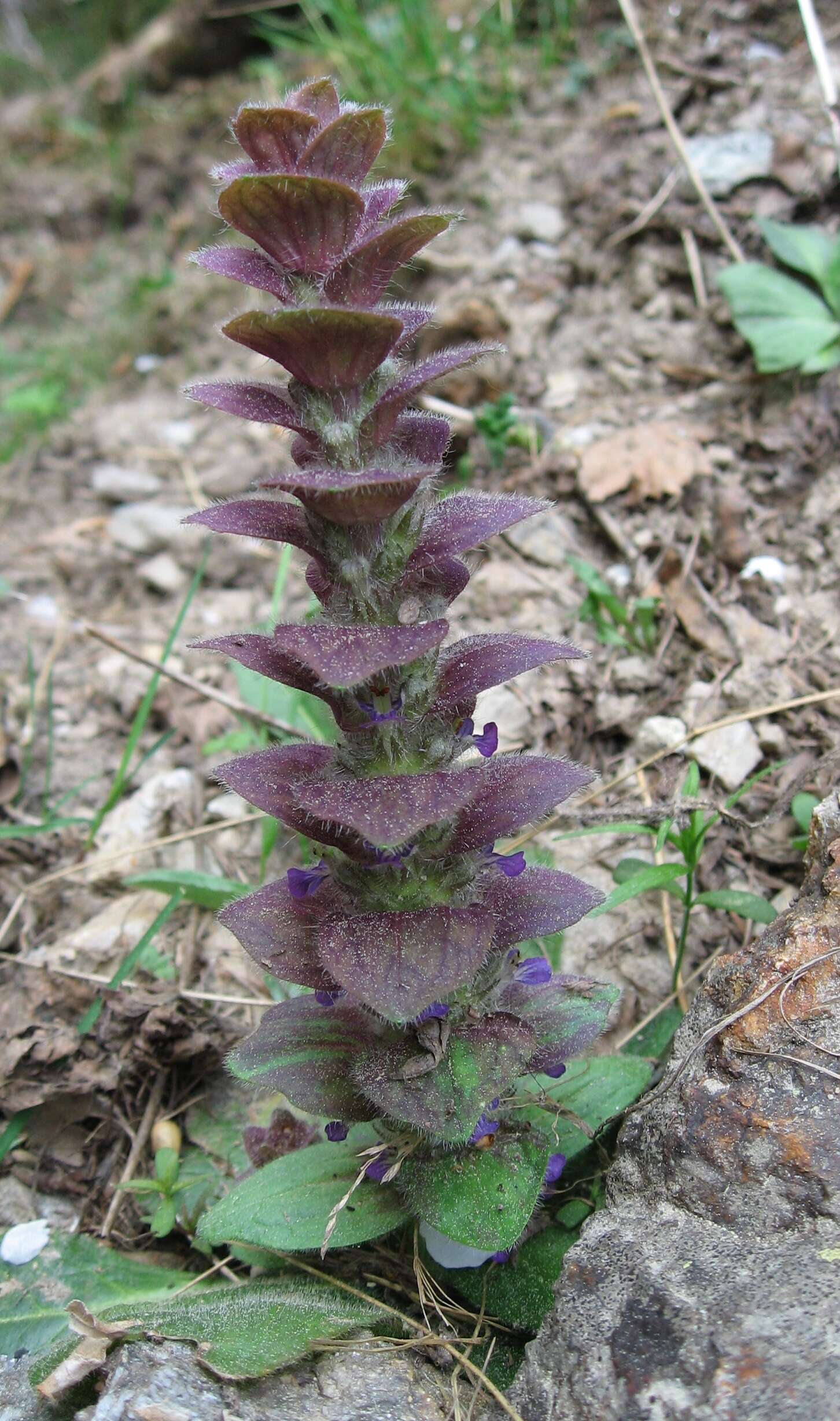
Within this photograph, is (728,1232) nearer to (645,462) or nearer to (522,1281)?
(522,1281)

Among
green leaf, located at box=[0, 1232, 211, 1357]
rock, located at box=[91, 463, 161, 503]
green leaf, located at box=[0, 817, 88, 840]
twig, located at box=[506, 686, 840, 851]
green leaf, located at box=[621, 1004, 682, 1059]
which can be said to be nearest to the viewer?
green leaf, located at box=[0, 1232, 211, 1357]

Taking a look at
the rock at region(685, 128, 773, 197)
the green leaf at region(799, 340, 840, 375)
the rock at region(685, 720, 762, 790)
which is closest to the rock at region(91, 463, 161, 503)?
the rock at region(685, 128, 773, 197)

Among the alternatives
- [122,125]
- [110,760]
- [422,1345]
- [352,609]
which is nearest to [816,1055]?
[422,1345]

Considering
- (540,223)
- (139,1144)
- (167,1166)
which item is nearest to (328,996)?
(167,1166)

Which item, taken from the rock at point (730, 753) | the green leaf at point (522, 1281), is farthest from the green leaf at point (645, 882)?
the green leaf at point (522, 1281)

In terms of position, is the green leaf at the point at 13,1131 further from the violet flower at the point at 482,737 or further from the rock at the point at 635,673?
the rock at the point at 635,673

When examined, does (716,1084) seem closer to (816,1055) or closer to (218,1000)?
(816,1055)

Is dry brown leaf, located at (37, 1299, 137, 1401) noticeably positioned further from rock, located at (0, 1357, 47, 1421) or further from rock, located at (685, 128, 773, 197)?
rock, located at (685, 128, 773, 197)
